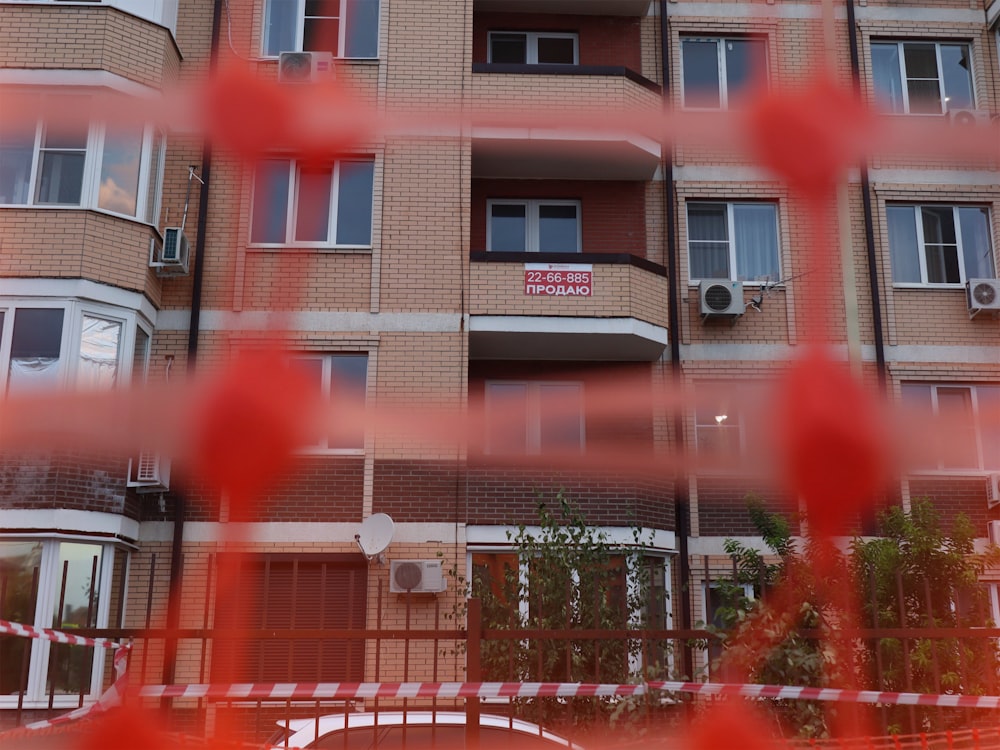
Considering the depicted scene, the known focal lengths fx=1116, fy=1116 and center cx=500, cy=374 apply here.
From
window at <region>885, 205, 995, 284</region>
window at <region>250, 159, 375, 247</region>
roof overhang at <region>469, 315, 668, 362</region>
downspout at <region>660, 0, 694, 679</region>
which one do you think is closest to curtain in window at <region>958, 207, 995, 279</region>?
window at <region>885, 205, 995, 284</region>

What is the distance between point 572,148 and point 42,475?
7672 mm

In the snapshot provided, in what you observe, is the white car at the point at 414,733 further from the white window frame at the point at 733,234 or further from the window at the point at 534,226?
the white window frame at the point at 733,234

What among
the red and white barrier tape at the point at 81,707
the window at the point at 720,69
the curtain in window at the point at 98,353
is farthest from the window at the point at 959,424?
the red and white barrier tape at the point at 81,707

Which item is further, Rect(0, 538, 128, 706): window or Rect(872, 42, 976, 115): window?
Rect(872, 42, 976, 115): window

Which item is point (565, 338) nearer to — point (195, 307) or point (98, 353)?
point (195, 307)

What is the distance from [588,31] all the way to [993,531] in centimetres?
875

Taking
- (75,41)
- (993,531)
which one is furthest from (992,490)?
(75,41)

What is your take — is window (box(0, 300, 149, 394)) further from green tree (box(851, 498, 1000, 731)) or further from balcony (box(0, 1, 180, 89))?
green tree (box(851, 498, 1000, 731))

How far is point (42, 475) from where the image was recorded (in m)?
12.0

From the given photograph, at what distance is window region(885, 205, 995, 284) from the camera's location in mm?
15484

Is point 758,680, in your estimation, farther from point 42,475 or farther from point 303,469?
point 42,475

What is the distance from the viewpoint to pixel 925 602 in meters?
8.88

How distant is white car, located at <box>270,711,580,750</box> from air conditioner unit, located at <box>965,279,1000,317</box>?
10.2 metres

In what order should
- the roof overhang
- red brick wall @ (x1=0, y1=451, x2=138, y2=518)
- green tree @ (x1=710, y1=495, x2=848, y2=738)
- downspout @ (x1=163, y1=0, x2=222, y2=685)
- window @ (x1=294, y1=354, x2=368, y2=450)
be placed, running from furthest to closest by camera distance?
the roof overhang → window @ (x1=294, y1=354, x2=368, y2=450) → downspout @ (x1=163, y1=0, x2=222, y2=685) → red brick wall @ (x1=0, y1=451, x2=138, y2=518) → green tree @ (x1=710, y1=495, x2=848, y2=738)
